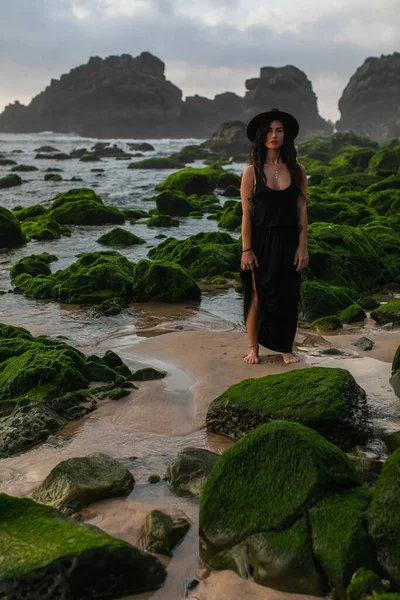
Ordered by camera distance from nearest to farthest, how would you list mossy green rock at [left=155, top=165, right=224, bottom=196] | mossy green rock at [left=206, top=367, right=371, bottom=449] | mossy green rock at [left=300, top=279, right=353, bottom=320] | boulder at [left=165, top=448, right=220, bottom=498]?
boulder at [left=165, top=448, right=220, bottom=498] < mossy green rock at [left=206, top=367, right=371, bottom=449] < mossy green rock at [left=300, top=279, right=353, bottom=320] < mossy green rock at [left=155, top=165, right=224, bottom=196]

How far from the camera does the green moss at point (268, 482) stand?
3018 millimetres

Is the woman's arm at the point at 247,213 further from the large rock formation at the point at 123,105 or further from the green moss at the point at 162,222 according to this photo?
the large rock formation at the point at 123,105

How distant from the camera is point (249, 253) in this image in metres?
5.69

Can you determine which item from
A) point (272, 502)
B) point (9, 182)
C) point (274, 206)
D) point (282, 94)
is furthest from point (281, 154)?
point (282, 94)

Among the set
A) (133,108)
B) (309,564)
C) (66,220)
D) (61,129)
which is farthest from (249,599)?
(61,129)

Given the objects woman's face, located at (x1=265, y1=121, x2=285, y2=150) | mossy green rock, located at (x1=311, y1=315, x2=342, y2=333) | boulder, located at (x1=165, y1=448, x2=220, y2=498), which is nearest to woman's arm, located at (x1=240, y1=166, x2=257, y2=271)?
woman's face, located at (x1=265, y1=121, x2=285, y2=150)

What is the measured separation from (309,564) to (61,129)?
492 ft

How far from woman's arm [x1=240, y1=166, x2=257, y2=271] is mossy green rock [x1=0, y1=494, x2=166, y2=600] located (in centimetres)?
308

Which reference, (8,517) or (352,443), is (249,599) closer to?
(8,517)

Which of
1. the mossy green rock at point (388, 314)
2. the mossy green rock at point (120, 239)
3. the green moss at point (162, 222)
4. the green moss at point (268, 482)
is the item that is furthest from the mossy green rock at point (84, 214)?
the green moss at point (268, 482)

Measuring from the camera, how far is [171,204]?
18.4 meters

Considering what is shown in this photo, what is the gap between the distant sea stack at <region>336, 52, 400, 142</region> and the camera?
384ft

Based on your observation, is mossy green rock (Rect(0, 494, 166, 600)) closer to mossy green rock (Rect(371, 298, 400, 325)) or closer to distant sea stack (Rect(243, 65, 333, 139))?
mossy green rock (Rect(371, 298, 400, 325))

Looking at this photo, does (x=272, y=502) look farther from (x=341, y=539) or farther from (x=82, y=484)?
(x=82, y=484)
